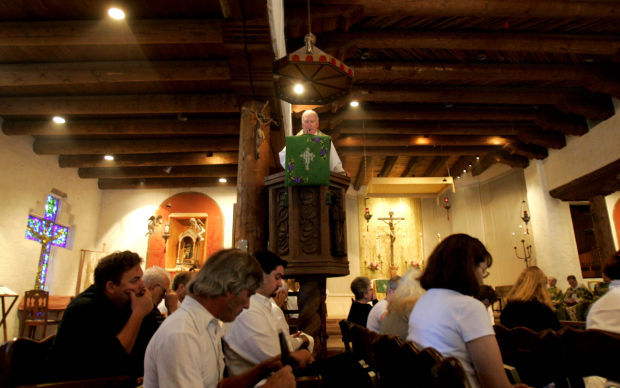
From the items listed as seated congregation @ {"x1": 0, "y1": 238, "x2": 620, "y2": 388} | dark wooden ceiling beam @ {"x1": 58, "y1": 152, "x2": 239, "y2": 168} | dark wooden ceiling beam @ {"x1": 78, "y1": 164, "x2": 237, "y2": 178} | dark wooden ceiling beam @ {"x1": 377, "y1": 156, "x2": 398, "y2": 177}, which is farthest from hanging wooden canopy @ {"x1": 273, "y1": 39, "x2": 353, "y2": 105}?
dark wooden ceiling beam @ {"x1": 377, "y1": 156, "x2": 398, "y2": 177}

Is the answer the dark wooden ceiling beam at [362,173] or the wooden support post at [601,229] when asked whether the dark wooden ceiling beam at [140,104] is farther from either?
the wooden support post at [601,229]

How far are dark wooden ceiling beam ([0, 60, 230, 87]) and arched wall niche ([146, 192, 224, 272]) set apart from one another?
610cm

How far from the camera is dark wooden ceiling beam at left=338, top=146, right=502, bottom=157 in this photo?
37.7ft

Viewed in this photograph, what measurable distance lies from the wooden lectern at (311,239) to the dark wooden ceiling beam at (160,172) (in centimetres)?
806

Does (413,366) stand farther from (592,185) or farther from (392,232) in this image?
(392,232)

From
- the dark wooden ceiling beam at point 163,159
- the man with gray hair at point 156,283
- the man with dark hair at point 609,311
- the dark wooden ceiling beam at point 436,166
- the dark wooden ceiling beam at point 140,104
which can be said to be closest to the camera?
the man with dark hair at point 609,311

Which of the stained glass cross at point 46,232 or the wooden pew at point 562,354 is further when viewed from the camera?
the stained glass cross at point 46,232

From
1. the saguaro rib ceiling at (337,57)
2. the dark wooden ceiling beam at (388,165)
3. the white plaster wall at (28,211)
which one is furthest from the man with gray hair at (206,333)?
the dark wooden ceiling beam at (388,165)

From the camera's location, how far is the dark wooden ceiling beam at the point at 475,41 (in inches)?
250

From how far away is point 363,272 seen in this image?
14406mm

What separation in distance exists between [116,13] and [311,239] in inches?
159

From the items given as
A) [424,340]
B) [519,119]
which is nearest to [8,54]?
[424,340]

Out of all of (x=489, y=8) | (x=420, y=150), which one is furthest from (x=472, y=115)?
(x=489, y=8)

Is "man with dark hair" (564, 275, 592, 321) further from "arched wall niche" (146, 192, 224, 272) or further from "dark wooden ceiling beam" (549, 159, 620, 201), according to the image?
"arched wall niche" (146, 192, 224, 272)
